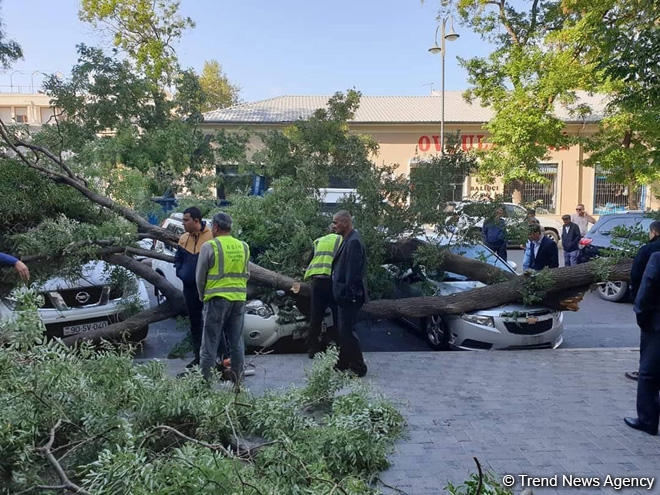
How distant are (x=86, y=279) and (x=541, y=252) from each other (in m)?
6.57

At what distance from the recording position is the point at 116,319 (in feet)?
22.3

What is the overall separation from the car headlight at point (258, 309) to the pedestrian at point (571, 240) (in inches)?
320

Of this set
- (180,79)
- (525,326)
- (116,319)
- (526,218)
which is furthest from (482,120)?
(116,319)

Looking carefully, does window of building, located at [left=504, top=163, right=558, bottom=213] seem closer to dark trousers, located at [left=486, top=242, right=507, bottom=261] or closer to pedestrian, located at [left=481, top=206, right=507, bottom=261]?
dark trousers, located at [left=486, top=242, right=507, bottom=261]

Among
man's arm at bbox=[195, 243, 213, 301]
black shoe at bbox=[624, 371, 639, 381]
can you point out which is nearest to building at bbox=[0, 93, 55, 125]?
man's arm at bbox=[195, 243, 213, 301]

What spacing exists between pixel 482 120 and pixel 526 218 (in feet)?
54.6

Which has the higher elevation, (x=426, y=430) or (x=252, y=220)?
(x=252, y=220)

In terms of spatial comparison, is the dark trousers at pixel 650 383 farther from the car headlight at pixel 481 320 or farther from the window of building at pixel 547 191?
the window of building at pixel 547 191

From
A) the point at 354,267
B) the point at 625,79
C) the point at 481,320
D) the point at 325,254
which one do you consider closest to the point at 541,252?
the point at 481,320

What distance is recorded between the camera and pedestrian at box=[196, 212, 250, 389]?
202 inches

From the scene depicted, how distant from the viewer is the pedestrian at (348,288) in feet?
18.9

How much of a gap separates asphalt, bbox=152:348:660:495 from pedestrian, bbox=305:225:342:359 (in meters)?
0.36

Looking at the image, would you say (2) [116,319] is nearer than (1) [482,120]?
Yes

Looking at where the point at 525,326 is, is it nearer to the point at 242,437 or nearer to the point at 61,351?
the point at 242,437
